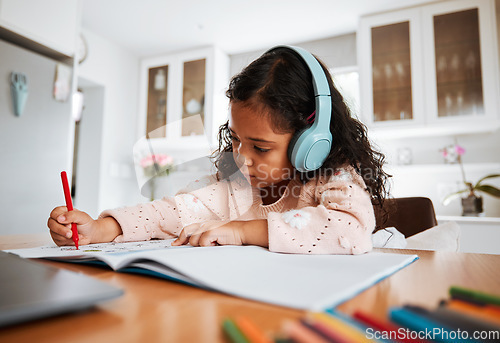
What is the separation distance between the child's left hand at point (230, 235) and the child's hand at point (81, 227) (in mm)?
177

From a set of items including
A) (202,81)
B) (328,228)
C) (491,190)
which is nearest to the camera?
(328,228)

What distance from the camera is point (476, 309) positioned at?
0.20m

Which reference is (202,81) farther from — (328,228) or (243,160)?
(328,228)

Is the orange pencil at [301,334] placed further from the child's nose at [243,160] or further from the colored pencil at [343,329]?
the child's nose at [243,160]

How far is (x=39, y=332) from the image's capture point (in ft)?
0.63

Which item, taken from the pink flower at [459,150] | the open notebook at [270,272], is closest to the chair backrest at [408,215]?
the open notebook at [270,272]

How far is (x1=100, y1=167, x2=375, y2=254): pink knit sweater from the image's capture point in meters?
0.51

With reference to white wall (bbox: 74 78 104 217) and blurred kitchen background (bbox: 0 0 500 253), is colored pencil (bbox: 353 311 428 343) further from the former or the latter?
white wall (bbox: 74 78 104 217)

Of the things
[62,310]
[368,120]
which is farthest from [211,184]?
[368,120]

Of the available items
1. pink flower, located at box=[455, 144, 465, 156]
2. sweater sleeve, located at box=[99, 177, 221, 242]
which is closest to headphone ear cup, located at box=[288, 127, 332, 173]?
sweater sleeve, located at box=[99, 177, 221, 242]

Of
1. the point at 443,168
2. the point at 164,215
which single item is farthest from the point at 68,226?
the point at 443,168

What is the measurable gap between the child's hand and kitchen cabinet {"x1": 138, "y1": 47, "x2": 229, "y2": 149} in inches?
95.2

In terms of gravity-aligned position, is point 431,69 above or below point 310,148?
above

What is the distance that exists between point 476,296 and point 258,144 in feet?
1.91
